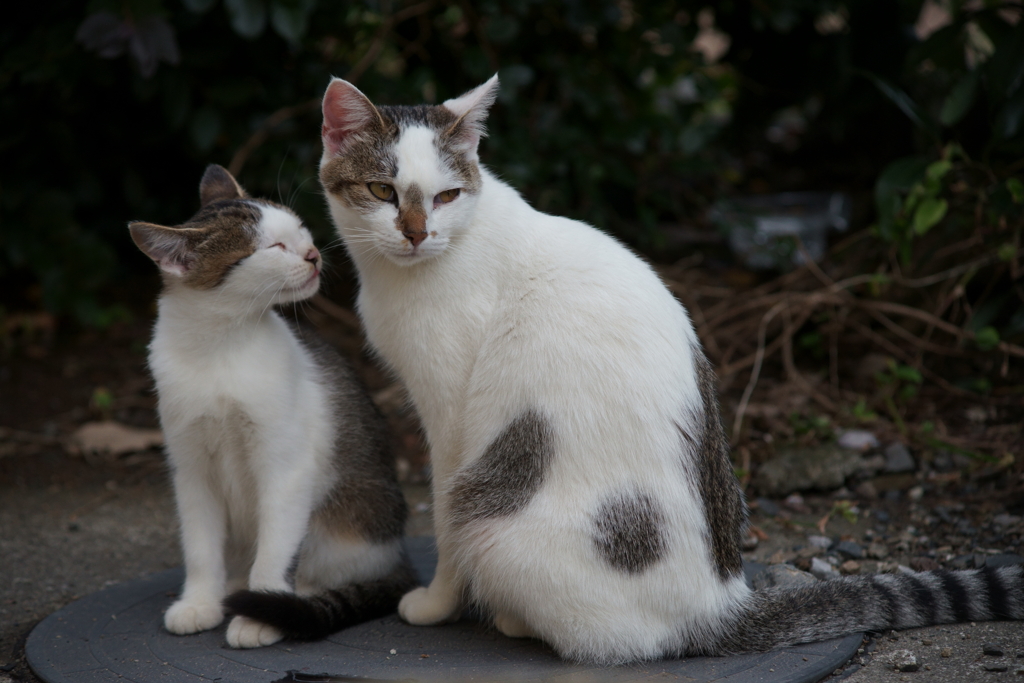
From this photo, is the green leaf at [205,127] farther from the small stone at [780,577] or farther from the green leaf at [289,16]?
the small stone at [780,577]

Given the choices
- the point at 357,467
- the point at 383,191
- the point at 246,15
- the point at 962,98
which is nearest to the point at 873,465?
the point at 962,98

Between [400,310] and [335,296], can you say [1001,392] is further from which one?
[335,296]

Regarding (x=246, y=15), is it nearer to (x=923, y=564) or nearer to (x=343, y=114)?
(x=343, y=114)

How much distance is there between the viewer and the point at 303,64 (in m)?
5.41

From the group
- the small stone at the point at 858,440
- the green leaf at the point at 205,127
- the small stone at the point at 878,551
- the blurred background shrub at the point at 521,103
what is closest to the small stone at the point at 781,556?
the small stone at the point at 878,551

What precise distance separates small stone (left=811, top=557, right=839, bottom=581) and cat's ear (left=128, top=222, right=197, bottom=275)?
2392mm

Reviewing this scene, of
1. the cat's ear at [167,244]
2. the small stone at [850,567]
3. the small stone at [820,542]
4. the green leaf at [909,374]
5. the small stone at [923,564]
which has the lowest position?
the small stone at [820,542]

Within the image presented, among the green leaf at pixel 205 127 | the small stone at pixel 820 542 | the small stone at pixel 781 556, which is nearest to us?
the small stone at pixel 781 556

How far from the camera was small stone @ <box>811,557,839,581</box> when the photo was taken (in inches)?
121

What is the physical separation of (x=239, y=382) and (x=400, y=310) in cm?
54

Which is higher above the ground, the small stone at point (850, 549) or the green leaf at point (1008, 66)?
the green leaf at point (1008, 66)

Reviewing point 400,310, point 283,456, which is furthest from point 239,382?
point 400,310

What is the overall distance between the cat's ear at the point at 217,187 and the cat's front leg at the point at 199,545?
873 millimetres

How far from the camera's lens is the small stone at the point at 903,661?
7.88ft
